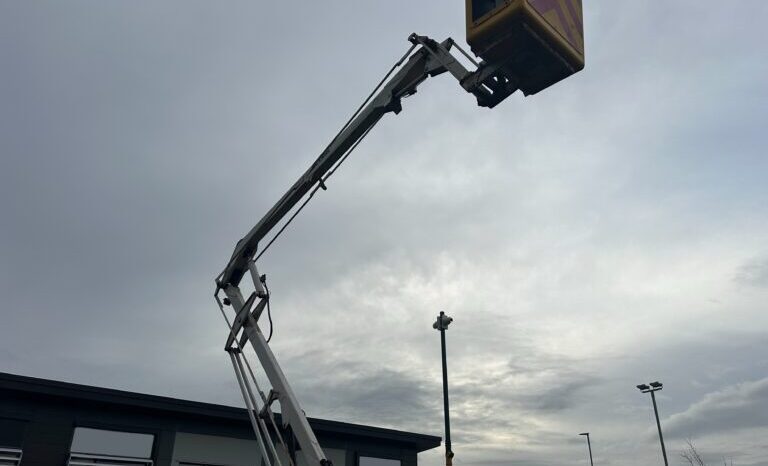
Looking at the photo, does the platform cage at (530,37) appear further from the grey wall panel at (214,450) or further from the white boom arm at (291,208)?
the grey wall panel at (214,450)

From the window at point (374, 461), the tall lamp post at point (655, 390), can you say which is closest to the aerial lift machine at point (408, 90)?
the window at point (374, 461)

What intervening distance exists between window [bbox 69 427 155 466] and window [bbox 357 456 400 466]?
7921 mm

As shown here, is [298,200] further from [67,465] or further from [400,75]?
[67,465]

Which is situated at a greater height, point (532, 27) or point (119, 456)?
point (532, 27)

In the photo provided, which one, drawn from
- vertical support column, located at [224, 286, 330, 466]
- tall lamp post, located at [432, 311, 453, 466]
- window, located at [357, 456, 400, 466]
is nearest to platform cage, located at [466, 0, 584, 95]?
vertical support column, located at [224, 286, 330, 466]

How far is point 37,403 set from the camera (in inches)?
630

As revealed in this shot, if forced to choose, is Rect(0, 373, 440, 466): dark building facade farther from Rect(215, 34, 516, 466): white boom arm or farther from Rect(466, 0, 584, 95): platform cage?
Rect(466, 0, 584, 95): platform cage

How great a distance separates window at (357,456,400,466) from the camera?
22.7 meters

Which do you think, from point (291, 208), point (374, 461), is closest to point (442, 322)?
point (374, 461)

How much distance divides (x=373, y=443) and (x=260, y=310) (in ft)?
43.5

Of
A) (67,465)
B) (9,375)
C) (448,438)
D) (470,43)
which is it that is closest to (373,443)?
(448,438)

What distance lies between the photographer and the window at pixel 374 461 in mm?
22672

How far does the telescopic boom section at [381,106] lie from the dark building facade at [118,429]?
21.7 feet

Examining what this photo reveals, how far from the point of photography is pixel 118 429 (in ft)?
56.9
